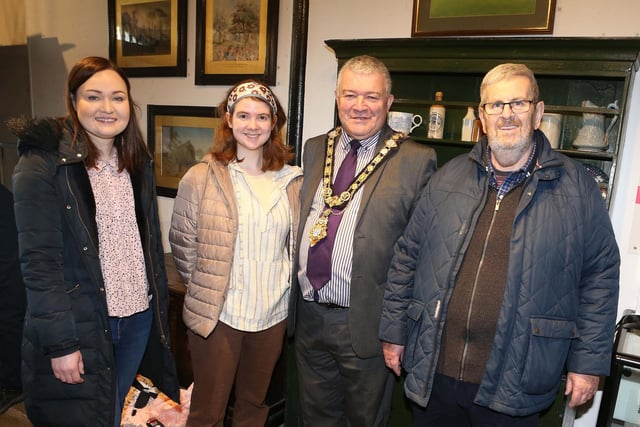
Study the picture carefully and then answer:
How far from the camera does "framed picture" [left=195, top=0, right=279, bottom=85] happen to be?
2.71 meters

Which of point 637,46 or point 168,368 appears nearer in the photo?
point 637,46

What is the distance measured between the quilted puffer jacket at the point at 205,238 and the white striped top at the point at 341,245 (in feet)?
0.39

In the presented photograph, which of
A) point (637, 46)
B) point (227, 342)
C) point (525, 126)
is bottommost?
point (227, 342)

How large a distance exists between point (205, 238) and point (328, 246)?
1.47ft

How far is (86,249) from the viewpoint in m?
1.46

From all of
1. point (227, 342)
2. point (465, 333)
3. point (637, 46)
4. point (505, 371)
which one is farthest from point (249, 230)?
point (637, 46)

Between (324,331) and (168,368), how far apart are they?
65 centimetres

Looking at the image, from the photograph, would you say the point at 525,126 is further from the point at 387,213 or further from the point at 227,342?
the point at 227,342

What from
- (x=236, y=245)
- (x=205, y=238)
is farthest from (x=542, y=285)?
(x=205, y=238)

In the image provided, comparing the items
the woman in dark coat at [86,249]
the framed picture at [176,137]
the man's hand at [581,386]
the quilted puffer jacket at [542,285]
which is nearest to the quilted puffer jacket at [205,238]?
the woman in dark coat at [86,249]

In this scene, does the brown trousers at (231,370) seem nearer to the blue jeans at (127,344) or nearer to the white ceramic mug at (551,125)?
the blue jeans at (127,344)

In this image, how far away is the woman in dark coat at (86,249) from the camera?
1389mm

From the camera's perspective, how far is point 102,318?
4.94 ft

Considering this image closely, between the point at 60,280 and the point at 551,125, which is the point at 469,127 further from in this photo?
the point at 60,280
